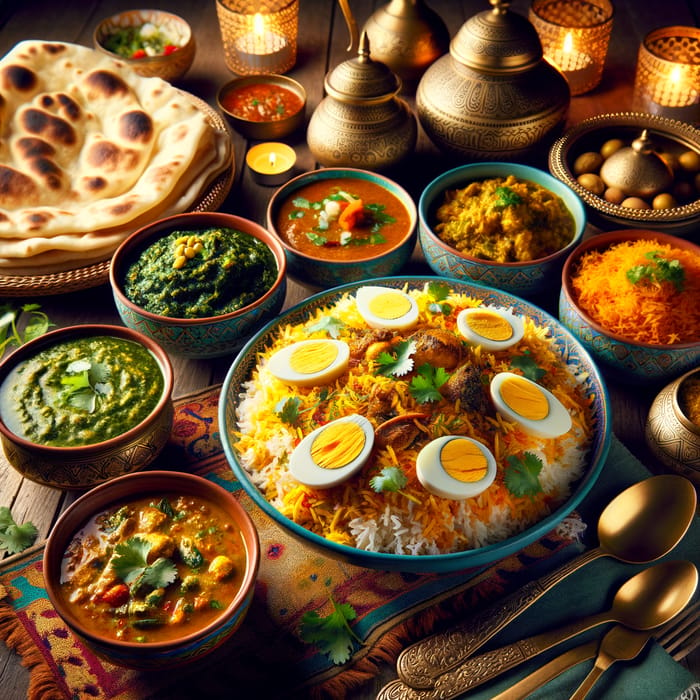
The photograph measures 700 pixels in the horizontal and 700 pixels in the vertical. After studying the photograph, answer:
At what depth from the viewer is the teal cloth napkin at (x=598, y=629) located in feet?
6.36

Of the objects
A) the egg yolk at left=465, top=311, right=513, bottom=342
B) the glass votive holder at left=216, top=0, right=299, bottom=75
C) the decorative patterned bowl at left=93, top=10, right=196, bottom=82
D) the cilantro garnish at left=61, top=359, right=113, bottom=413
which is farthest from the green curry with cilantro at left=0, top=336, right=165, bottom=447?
the glass votive holder at left=216, top=0, right=299, bottom=75

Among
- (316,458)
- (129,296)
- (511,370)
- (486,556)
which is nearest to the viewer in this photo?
(486,556)

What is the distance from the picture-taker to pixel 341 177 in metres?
3.48

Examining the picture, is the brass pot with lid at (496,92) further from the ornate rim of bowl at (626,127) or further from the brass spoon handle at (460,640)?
the brass spoon handle at (460,640)

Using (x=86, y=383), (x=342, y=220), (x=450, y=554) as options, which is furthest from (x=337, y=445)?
(x=342, y=220)

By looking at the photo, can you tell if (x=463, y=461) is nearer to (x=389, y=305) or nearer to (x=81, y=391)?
(x=389, y=305)

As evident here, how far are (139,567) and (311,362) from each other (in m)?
0.85

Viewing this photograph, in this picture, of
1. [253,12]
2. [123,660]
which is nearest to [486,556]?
[123,660]

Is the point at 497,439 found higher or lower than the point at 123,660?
higher

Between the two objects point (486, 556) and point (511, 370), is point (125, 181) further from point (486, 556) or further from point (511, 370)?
point (486, 556)

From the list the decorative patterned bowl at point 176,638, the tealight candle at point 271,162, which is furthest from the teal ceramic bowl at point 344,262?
the decorative patterned bowl at point 176,638

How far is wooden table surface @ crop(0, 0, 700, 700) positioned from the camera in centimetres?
264

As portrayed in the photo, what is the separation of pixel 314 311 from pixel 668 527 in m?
1.44

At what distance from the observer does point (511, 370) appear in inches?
96.3
